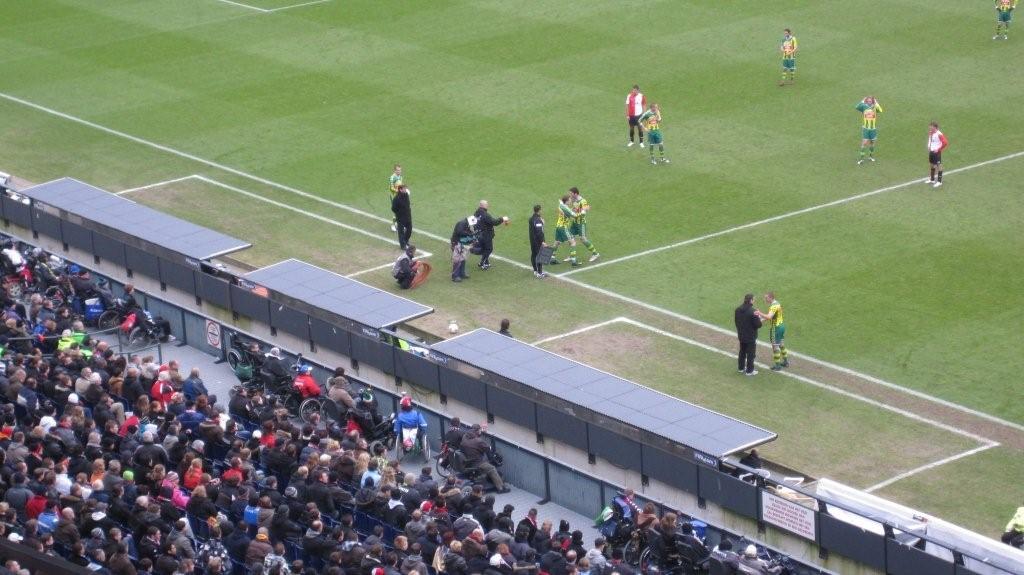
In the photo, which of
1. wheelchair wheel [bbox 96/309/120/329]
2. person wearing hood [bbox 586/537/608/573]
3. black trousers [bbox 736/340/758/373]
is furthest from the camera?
wheelchair wheel [bbox 96/309/120/329]

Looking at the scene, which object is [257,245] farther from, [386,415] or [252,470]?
[252,470]

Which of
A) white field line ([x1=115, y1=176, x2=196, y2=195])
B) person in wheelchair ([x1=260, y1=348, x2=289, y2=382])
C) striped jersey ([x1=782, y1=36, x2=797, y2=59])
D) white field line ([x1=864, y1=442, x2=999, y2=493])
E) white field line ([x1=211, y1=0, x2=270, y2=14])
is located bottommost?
white field line ([x1=864, y1=442, x2=999, y2=493])

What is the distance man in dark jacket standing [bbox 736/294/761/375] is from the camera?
97.4 ft

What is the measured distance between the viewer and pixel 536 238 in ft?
115

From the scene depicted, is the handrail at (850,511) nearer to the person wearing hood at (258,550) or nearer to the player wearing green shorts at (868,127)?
the person wearing hood at (258,550)

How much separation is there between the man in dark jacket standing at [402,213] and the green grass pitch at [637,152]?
735 millimetres

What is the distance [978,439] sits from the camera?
27828mm

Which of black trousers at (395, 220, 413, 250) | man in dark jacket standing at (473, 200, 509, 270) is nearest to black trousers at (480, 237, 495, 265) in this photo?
man in dark jacket standing at (473, 200, 509, 270)

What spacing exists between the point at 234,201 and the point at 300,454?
54.8ft

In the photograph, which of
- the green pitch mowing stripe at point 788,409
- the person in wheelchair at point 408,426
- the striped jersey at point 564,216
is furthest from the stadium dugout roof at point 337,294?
the striped jersey at point 564,216

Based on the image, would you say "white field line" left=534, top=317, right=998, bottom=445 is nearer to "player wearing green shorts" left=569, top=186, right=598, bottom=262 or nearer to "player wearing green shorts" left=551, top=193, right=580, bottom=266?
"player wearing green shorts" left=551, top=193, right=580, bottom=266

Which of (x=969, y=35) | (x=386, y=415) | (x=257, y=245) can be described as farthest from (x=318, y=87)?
(x=386, y=415)

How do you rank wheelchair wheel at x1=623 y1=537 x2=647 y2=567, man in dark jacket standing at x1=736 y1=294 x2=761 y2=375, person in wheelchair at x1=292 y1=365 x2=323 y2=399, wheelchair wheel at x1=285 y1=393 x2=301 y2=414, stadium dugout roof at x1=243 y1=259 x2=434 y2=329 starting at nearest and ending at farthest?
wheelchair wheel at x1=623 y1=537 x2=647 y2=567, person in wheelchair at x1=292 y1=365 x2=323 y2=399, wheelchair wheel at x1=285 y1=393 x2=301 y2=414, stadium dugout roof at x1=243 y1=259 x2=434 y2=329, man in dark jacket standing at x1=736 y1=294 x2=761 y2=375

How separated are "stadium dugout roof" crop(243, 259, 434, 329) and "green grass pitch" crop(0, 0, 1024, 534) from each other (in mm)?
2946
